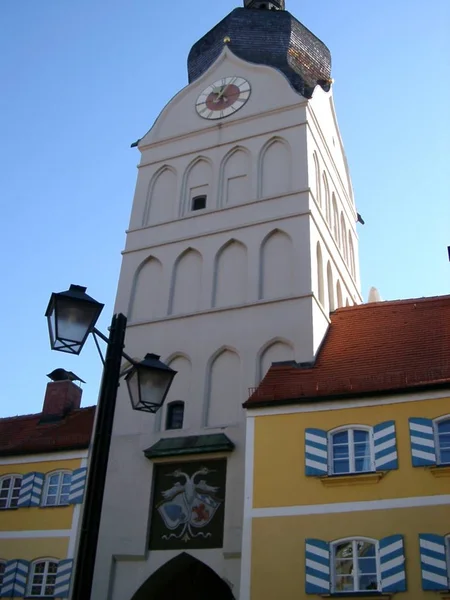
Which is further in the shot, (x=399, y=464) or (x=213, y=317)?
(x=213, y=317)

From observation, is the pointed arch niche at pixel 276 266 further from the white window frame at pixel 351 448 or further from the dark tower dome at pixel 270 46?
the dark tower dome at pixel 270 46

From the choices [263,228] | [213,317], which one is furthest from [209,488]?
[263,228]

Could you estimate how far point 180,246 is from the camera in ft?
68.4

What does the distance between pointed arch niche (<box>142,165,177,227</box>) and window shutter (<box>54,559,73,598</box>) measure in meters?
9.91

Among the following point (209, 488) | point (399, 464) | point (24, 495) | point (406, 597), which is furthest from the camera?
point (24, 495)

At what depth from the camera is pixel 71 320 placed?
630 centimetres

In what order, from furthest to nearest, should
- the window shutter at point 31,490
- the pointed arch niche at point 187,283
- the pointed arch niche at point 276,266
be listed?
the pointed arch niche at point 187,283 < the pointed arch niche at point 276,266 < the window shutter at point 31,490

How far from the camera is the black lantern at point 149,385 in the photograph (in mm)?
6762

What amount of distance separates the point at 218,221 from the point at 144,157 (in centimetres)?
468

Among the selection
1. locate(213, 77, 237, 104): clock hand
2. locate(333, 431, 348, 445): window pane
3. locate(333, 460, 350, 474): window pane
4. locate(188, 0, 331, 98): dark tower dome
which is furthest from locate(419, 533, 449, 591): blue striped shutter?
locate(213, 77, 237, 104): clock hand

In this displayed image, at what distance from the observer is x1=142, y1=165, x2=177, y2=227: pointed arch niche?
22.0 metres

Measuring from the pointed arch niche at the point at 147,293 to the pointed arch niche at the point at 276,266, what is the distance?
2.92 m

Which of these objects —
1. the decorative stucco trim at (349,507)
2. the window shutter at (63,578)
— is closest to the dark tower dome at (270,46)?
the decorative stucco trim at (349,507)

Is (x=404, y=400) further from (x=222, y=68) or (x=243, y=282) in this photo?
(x=222, y=68)
